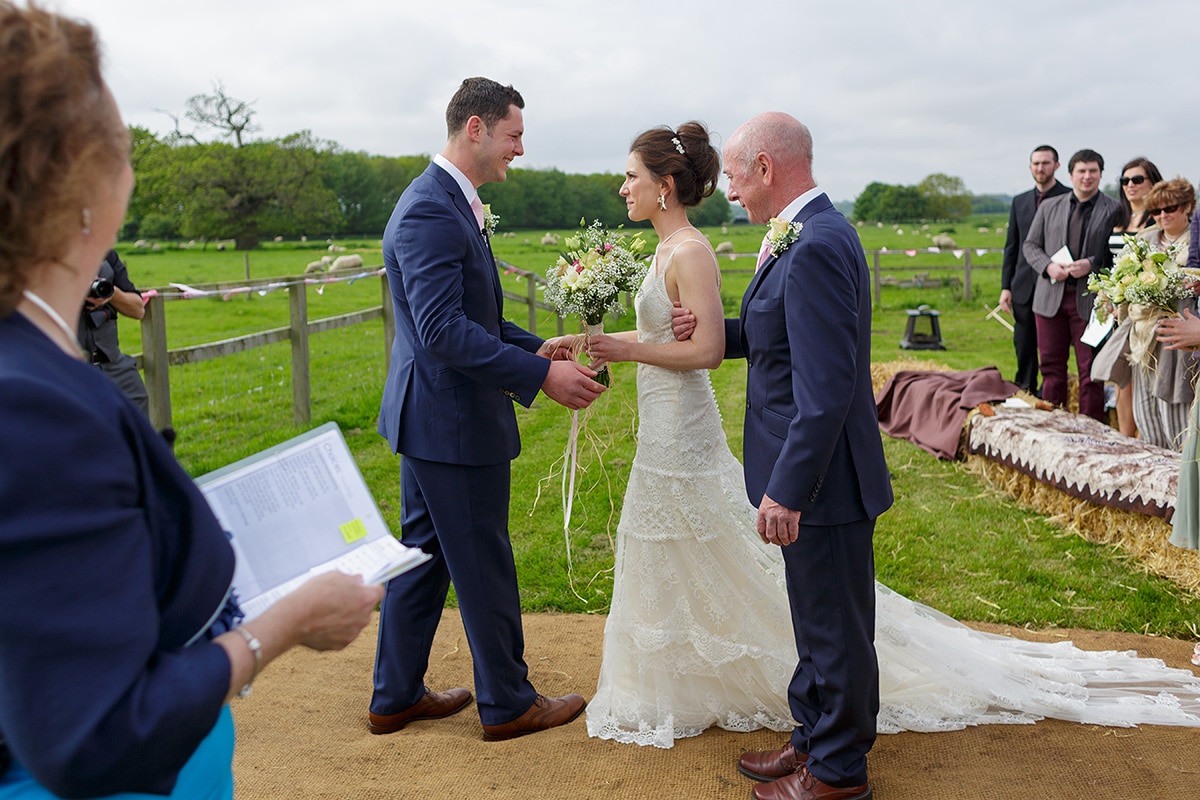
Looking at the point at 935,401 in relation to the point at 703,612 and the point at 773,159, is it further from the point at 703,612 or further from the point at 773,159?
the point at 773,159

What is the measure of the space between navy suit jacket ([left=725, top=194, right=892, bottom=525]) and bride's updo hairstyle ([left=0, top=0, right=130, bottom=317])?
2205 millimetres

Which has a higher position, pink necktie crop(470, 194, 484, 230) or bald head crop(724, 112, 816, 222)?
bald head crop(724, 112, 816, 222)

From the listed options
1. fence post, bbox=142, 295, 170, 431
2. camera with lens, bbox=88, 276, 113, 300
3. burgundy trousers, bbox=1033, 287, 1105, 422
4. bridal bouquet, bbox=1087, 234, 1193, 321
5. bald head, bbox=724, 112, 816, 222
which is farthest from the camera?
burgundy trousers, bbox=1033, 287, 1105, 422

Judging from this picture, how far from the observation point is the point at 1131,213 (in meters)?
8.85

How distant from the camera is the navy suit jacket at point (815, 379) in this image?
307cm

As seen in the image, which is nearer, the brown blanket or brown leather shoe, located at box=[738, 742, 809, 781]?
brown leather shoe, located at box=[738, 742, 809, 781]

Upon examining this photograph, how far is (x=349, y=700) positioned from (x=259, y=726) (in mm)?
427

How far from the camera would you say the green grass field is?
18.1 ft

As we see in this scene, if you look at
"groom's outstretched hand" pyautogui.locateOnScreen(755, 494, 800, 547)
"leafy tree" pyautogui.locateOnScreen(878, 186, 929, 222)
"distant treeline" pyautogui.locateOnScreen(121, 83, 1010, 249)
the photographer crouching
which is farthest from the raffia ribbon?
"leafy tree" pyautogui.locateOnScreen(878, 186, 929, 222)

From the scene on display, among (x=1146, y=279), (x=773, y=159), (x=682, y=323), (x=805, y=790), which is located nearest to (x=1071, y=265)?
(x=1146, y=279)

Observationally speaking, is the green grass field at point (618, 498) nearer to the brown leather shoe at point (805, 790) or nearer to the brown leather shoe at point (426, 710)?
the brown leather shoe at point (426, 710)

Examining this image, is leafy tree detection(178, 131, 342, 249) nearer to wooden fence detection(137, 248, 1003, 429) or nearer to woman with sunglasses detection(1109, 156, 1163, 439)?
wooden fence detection(137, 248, 1003, 429)

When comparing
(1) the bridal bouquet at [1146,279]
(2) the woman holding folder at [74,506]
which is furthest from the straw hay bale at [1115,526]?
(2) the woman holding folder at [74,506]

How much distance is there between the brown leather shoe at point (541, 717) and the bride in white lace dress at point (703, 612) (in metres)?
0.11
